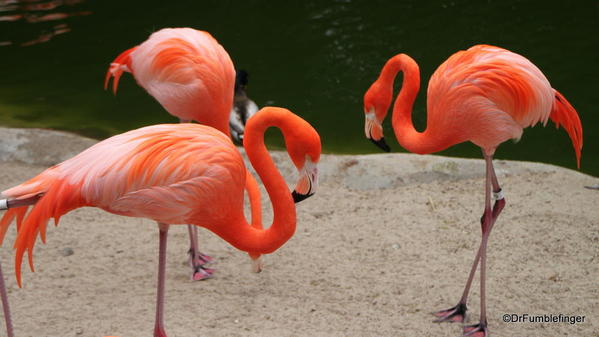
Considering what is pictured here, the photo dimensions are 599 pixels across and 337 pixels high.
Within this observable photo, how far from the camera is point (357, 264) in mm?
4836

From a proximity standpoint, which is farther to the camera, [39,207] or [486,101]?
[486,101]

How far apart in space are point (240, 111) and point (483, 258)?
3.75 metres

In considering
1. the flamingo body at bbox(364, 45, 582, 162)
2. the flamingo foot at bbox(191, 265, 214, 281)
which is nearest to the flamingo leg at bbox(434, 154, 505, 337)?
the flamingo body at bbox(364, 45, 582, 162)

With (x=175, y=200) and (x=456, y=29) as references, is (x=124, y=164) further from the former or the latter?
(x=456, y=29)

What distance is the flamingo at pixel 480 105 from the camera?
12.6ft

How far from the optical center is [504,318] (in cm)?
419

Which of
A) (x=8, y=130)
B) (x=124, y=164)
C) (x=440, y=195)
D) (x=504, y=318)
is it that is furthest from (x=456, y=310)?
(x=8, y=130)

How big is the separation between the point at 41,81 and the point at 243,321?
20.5 feet

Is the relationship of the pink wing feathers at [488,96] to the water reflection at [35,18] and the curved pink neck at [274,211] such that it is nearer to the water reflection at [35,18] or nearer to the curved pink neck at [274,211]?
the curved pink neck at [274,211]

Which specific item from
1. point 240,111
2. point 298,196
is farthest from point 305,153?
point 240,111

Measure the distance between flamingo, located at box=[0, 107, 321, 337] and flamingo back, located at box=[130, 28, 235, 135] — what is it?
3.82 ft

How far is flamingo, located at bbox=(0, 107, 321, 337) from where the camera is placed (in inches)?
121

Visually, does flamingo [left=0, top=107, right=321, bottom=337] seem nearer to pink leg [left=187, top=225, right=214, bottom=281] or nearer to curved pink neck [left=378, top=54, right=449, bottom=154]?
curved pink neck [left=378, top=54, right=449, bottom=154]

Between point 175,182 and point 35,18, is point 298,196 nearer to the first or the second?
point 175,182
